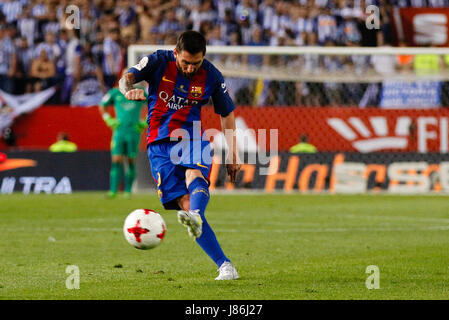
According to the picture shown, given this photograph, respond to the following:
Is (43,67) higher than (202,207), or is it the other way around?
(43,67)

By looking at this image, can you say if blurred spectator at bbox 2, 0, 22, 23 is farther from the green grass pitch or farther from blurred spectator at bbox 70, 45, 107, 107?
the green grass pitch

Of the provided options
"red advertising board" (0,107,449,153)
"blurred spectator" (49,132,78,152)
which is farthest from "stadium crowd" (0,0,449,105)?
"blurred spectator" (49,132,78,152)

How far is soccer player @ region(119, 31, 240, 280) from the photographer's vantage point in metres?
7.03

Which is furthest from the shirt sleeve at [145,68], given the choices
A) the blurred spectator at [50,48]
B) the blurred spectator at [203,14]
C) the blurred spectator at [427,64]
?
the blurred spectator at [203,14]

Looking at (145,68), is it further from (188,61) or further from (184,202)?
(184,202)

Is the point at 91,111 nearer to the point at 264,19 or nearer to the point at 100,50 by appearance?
the point at 100,50

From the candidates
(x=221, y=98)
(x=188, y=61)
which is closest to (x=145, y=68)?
(x=188, y=61)

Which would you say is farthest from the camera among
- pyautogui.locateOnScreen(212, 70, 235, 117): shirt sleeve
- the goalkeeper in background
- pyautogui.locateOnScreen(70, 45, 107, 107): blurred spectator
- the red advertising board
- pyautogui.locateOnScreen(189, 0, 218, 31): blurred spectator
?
pyautogui.locateOnScreen(189, 0, 218, 31): blurred spectator

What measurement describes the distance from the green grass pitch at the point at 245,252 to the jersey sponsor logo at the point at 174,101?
4.40 feet

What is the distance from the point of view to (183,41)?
6.69 m

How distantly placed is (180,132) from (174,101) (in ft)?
0.83

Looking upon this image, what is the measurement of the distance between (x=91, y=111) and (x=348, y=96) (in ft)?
18.5

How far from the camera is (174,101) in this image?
7.18 metres
